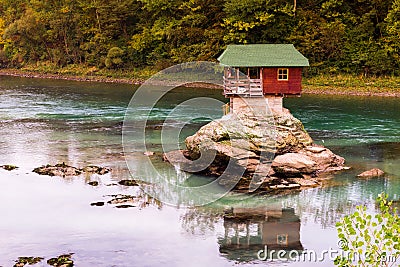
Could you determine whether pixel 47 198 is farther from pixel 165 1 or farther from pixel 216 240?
pixel 165 1

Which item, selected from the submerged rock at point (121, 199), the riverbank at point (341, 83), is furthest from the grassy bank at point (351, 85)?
the submerged rock at point (121, 199)

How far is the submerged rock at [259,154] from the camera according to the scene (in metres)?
34.0

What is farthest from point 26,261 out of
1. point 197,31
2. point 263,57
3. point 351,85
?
point 197,31

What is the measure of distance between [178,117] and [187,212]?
23.9 metres

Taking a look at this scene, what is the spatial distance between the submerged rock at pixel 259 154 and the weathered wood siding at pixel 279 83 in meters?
2.42

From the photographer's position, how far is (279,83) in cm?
3934

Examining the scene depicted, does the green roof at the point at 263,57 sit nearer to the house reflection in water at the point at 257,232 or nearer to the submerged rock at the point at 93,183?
the submerged rock at the point at 93,183

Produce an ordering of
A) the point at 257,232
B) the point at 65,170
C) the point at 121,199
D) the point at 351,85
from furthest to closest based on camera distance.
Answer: the point at 351,85 → the point at 65,170 → the point at 121,199 → the point at 257,232

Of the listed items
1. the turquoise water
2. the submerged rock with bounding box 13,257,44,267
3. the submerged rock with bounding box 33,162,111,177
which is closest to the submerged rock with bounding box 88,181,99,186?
the turquoise water

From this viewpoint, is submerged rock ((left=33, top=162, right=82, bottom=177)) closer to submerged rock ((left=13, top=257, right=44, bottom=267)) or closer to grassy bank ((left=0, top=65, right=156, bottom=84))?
submerged rock ((left=13, top=257, right=44, bottom=267))

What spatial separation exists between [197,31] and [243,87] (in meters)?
36.7

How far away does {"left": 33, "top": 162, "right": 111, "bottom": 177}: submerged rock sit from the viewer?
35000mm

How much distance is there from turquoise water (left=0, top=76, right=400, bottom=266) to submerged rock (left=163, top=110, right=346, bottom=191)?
1.39 metres

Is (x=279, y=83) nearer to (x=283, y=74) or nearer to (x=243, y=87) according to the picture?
(x=283, y=74)
